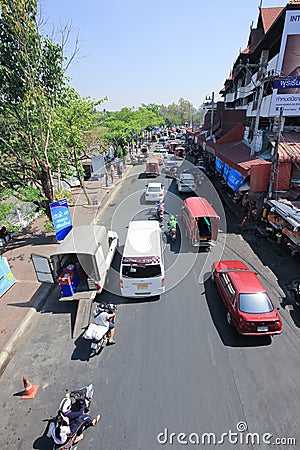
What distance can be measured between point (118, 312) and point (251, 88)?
1001 inches

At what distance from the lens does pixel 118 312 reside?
9.30 metres

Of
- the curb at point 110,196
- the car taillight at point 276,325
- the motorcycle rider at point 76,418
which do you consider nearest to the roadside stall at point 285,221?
the car taillight at point 276,325

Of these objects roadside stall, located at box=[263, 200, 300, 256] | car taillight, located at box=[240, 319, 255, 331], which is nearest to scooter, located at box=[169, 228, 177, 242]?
roadside stall, located at box=[263, 200, 300, 256]

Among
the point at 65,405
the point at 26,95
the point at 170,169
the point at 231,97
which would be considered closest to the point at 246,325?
the point at 65,405

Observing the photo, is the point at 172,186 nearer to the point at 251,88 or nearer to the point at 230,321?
the point at 251,88

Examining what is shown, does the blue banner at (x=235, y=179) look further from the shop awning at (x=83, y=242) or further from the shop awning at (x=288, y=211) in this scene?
the shop awning at (x=83, y=242)

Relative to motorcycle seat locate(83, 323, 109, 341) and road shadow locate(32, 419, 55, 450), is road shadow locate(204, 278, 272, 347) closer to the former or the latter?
motorcycle seat locate(83, 323, 109, 341)

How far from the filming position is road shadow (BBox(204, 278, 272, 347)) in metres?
7.76

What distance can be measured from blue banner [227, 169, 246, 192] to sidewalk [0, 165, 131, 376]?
9777mm

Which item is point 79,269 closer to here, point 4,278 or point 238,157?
point 4,278

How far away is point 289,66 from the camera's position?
1658 centimetres

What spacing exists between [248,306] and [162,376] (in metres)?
3.19

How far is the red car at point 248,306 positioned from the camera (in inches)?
A: 295

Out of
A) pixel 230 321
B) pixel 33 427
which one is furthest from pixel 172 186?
pixel 33 427
